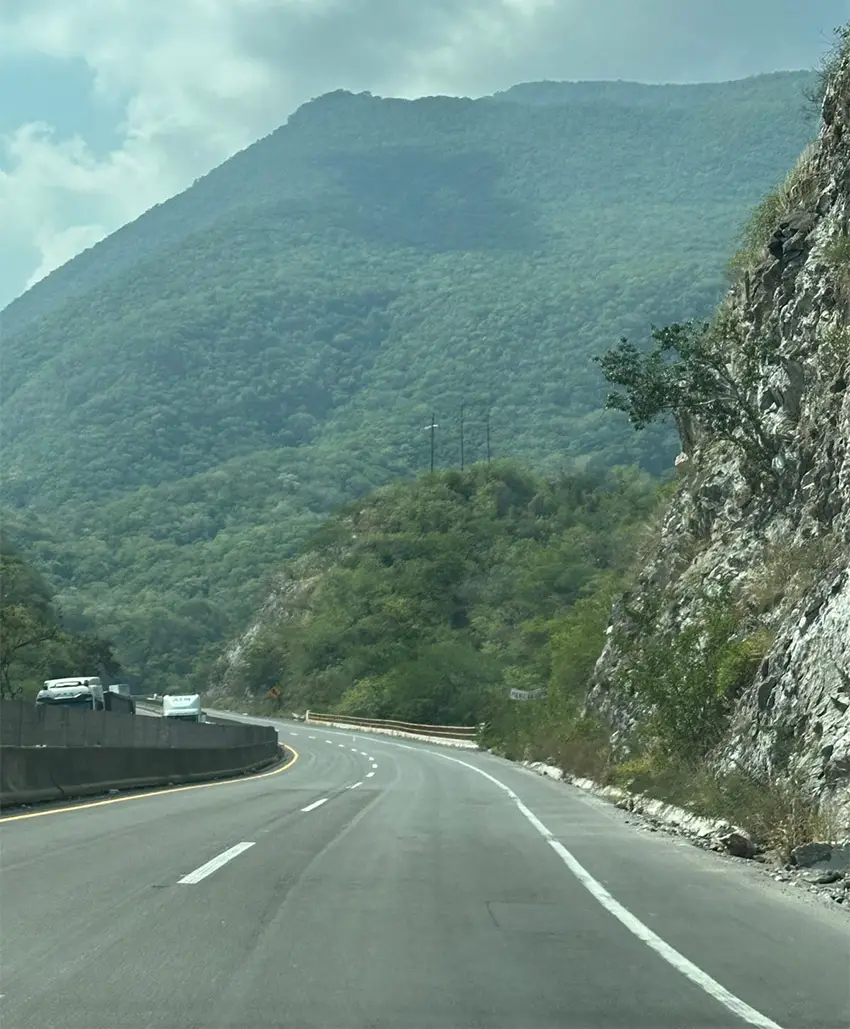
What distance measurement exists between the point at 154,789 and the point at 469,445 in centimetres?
14975

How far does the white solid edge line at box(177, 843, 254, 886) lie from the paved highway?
0.06 metres

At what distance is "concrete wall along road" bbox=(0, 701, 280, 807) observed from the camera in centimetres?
2012

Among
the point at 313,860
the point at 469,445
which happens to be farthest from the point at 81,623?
the point at 313,860

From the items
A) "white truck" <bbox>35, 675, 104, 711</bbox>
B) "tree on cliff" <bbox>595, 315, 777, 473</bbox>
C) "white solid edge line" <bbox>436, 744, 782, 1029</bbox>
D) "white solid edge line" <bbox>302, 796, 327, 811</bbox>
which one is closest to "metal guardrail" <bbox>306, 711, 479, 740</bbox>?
"white truck" <bbox>35, 675, 104, 711</bbox>

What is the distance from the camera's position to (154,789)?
26.8 m

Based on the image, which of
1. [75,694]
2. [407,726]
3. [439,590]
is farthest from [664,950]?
[439,590]

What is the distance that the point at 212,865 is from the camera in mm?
12922

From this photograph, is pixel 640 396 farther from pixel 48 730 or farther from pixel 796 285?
pixel 48 730

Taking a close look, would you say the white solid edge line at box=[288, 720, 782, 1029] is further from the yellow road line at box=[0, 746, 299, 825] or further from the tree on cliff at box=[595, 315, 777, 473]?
the tree on cliff at box=[595, 315, 777, 473]

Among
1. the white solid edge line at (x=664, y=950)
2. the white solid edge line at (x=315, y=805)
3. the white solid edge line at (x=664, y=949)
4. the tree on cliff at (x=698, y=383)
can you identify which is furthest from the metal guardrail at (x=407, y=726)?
the white solid edge line at (x=664, y=950)

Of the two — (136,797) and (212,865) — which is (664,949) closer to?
(212,865)

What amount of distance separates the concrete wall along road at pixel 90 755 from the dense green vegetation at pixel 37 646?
4248 cm

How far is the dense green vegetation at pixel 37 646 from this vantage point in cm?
8269

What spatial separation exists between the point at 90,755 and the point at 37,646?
68616 mm
